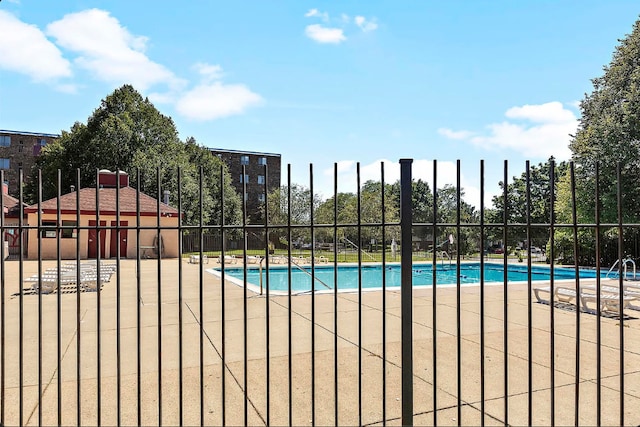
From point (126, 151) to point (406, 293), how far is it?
3173 cm

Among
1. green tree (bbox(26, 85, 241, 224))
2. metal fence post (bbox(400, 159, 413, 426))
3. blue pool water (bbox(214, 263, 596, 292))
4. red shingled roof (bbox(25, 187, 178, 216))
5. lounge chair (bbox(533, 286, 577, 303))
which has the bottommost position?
blue pool water (bbox(214, 263, 596, 292))

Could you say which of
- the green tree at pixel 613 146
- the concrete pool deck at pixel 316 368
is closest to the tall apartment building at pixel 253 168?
the green tree at pixel 613 146

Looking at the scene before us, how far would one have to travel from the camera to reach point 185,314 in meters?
7.86

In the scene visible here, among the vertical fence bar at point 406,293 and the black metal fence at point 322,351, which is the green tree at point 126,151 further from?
the vertical fence bar at point 406,293

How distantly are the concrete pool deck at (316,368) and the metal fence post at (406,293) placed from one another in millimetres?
379

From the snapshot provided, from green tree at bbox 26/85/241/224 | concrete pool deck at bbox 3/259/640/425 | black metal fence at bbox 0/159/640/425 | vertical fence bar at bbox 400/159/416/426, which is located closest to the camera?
black metal fence at bbox 0/159/640/425

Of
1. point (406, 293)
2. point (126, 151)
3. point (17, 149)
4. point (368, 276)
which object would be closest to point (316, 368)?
point (406, 293)

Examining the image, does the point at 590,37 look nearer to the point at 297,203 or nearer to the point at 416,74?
the point at 416,74

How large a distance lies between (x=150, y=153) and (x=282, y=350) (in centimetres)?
2935

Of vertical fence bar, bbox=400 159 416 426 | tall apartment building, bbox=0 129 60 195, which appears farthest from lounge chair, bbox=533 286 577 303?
tall apartment building, bbox=0 129 60 195

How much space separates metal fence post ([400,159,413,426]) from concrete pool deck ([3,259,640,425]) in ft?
1.24

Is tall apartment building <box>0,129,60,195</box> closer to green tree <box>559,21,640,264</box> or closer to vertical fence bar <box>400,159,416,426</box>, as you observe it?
green tree <box>559,21,640,264</box>

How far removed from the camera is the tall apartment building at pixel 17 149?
4188 cm

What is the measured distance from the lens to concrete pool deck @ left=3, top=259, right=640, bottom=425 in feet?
11.8
